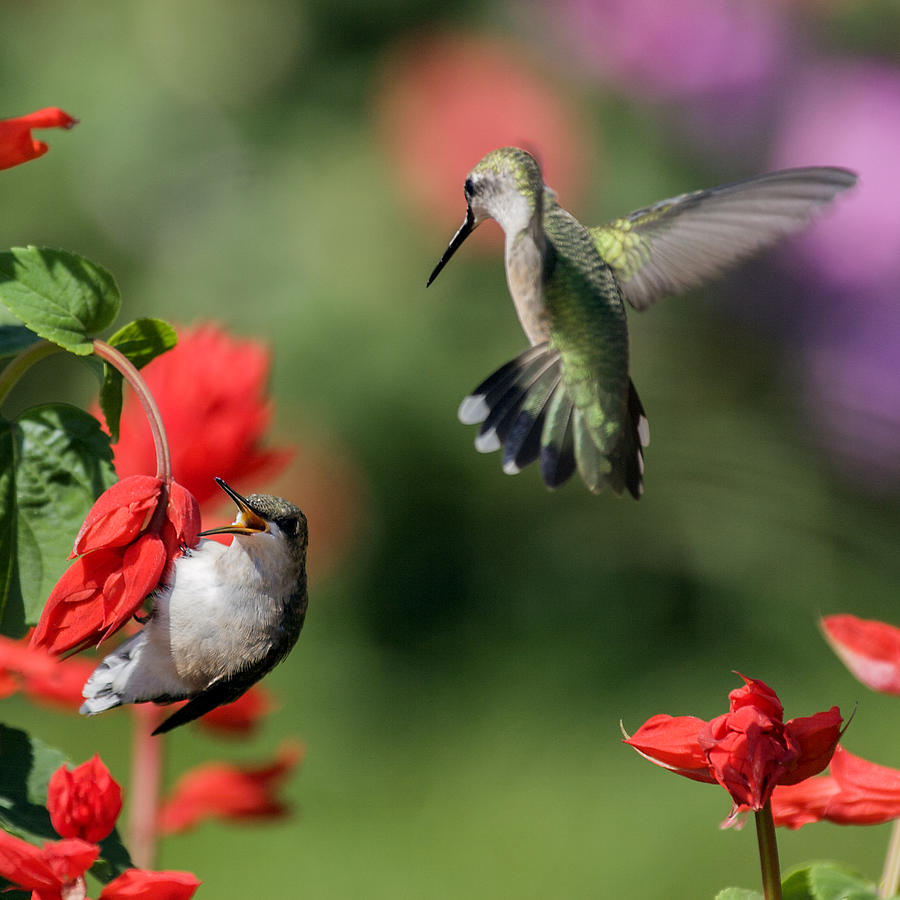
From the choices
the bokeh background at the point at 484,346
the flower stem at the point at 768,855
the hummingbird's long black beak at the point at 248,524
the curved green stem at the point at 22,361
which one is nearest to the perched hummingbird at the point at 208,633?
the hummingbird's long black beak at the point at 248,524

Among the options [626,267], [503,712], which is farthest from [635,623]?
[626,267]

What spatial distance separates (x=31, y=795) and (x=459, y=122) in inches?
83.6

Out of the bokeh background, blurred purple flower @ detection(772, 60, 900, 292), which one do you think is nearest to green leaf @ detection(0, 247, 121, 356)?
the bokeh background

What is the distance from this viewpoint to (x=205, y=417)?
77 cm

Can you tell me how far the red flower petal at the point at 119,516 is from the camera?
465 mm

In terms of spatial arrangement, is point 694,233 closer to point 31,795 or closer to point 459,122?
point 31,795

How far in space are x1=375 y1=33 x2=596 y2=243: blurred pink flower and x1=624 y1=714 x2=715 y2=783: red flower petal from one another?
80.0 inches

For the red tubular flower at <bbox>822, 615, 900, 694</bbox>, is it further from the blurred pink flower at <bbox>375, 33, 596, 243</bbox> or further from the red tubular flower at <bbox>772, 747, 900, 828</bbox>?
the blurred pink flower at <bbox>375, 33, 596, 243</bbox>

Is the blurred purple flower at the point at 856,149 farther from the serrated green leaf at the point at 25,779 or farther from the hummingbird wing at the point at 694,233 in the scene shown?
the serrated green leaf at the point at 25,779

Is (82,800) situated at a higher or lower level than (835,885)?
higher

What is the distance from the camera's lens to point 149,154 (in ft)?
9.35

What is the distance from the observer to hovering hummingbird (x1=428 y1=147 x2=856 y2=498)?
574 millimetres

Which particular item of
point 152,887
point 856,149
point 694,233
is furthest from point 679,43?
point 152,887

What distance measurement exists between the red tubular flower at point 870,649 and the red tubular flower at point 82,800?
1.03 feet
